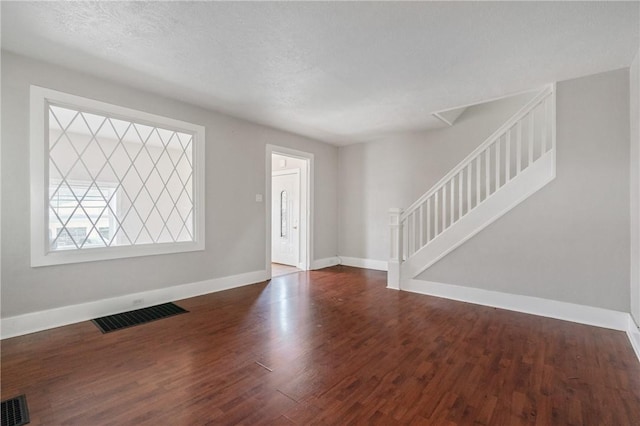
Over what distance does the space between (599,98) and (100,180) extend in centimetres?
742

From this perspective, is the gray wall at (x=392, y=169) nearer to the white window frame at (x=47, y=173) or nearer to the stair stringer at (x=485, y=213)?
the stair stringer at (x=485, y=213)

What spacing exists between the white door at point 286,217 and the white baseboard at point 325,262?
407 millimetres

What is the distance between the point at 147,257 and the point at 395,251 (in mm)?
3415

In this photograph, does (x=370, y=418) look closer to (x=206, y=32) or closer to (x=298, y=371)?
(x=298, y=371)

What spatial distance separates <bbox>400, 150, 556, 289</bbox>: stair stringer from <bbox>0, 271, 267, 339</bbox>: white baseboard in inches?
107

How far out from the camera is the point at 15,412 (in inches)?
67.9

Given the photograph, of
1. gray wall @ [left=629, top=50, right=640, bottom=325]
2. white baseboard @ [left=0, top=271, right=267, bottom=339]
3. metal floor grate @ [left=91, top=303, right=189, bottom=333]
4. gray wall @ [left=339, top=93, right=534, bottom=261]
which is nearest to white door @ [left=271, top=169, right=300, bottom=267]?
gray wall @ [left=339, top=93, right=534, bottom=261]

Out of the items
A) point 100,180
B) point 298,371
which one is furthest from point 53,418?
point 100,180

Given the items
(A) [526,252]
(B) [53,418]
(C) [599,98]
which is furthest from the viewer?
(A) [526,252]

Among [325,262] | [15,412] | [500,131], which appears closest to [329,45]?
[500,131]

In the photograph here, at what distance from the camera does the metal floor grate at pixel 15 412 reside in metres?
1.64

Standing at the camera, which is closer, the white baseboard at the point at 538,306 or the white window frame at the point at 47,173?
the white window frame at the point at 47,173

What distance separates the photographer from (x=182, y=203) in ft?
20.3

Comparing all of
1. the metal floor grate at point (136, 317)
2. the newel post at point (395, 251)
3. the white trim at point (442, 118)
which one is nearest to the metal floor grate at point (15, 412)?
the metal floor grate at point (136, 317)
